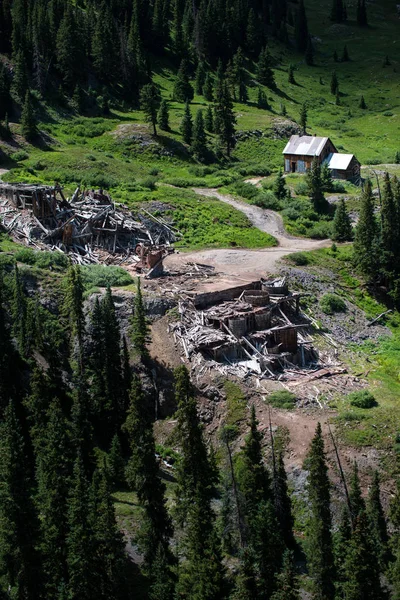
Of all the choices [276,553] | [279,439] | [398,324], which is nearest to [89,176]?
[398,324]

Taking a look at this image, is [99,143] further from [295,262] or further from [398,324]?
[398,324]

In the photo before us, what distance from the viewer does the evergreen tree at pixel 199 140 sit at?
116438mm

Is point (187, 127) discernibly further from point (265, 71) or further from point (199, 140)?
point (265, 71)

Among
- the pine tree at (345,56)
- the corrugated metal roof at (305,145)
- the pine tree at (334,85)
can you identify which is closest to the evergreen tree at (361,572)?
the corrugated metal roof at (305,145)

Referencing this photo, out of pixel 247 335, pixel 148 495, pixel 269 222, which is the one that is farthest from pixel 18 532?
pixel 269 222

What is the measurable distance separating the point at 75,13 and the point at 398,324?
85939mm

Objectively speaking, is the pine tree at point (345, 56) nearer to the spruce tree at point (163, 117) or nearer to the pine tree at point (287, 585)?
the spruce tree at point (163, 117)

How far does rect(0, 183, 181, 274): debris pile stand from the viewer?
275ft

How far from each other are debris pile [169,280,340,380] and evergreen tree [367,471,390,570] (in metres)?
15.3

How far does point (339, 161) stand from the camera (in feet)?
361

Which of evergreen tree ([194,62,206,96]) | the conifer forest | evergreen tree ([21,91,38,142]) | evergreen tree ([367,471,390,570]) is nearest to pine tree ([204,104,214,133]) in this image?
the conifer forest

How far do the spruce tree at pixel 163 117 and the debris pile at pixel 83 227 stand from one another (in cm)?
3359

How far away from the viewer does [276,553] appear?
49.9 m

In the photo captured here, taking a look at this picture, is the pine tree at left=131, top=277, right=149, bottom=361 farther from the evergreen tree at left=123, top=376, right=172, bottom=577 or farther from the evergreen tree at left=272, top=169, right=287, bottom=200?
the evergreen tree at left=272, top=169, right=287, bottom=200
